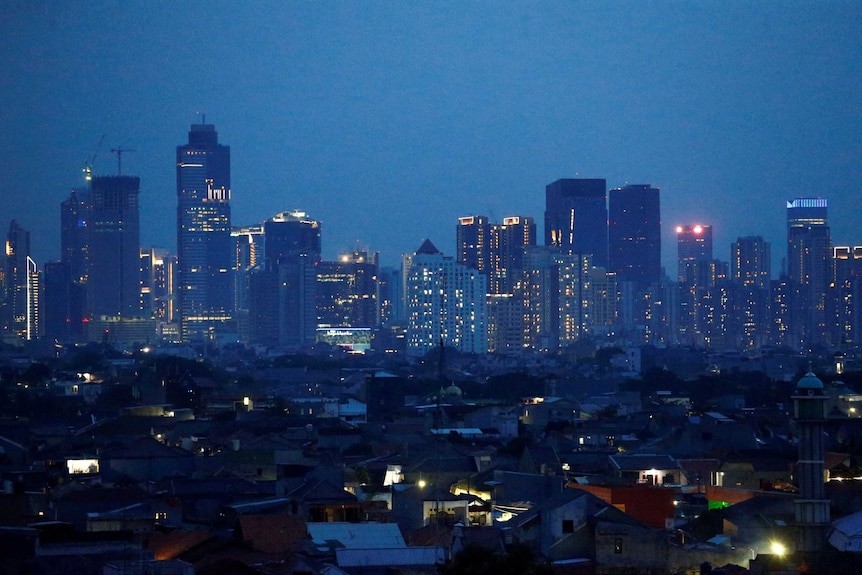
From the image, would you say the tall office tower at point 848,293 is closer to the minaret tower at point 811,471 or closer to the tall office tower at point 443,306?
the tall office tower at point 443,306

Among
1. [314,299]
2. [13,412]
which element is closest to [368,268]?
[314,299]

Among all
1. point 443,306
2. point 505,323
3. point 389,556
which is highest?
point 443,306

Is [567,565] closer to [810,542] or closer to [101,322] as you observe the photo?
[810,542]

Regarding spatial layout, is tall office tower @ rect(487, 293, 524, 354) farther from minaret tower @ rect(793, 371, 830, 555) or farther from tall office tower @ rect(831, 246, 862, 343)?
minaret tower @ rect(793, 371, 830, 555)

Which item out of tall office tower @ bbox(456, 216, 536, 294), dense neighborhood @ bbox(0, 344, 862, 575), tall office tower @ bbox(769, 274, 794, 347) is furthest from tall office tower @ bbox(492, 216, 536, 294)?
dense neighborhood @ bbox(0, 344, 862, 575)

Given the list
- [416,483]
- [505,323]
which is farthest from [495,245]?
[416,483]

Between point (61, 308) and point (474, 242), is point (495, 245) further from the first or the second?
point (61, 308)

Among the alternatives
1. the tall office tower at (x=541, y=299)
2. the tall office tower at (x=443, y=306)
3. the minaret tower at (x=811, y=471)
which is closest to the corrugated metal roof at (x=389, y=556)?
the minaret tower at (x=811, y=471)
